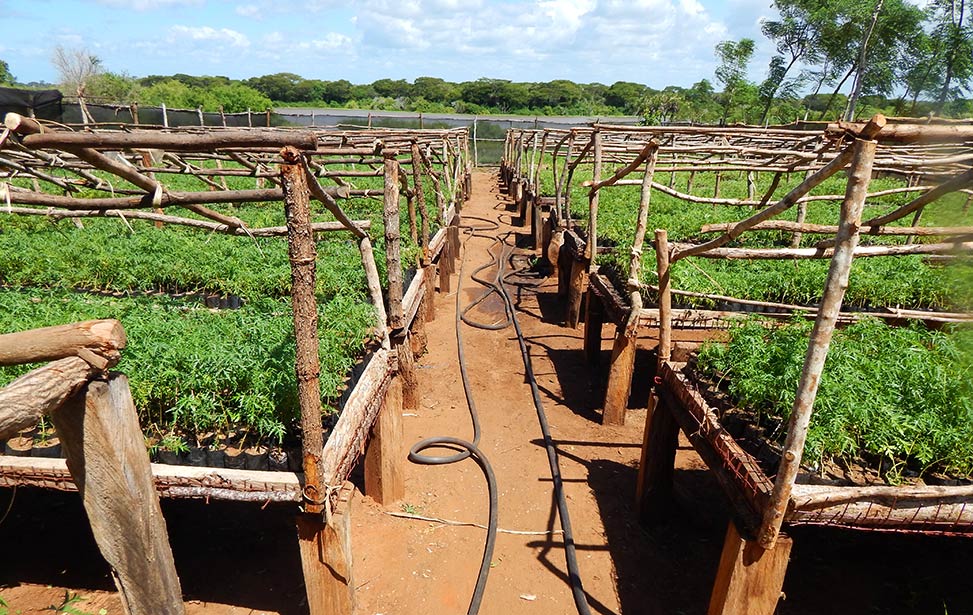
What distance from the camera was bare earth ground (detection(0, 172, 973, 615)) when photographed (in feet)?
13.2

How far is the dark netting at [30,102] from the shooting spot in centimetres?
1902

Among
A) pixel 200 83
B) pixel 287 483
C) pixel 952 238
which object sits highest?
pixel 200 83

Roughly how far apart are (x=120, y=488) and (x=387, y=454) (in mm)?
3004

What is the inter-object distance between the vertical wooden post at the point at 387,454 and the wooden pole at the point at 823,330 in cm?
309

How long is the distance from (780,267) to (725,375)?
3.85 m

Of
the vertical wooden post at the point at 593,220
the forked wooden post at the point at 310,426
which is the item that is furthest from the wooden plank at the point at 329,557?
the vertical wooden post at the point at 593,220

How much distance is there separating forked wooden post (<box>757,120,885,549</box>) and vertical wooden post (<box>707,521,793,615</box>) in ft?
0.32

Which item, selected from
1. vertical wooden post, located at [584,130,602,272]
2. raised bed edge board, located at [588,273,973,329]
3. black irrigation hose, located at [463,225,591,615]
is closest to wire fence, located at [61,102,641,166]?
black irrigation hose, located at [463,225,591,615]

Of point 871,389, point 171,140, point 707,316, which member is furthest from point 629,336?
point 171,140

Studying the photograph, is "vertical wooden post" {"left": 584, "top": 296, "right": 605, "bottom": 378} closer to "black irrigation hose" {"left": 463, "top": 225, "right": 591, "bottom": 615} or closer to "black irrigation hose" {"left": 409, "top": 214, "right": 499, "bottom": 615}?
"black irrigation hose" {"left": 463, "top": 225, "right": 591, "bottom": 615}

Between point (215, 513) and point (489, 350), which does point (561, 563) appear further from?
point (489, 350)

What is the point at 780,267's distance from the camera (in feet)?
23.0

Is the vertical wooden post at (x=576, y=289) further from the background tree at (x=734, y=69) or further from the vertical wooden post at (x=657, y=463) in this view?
the background tree at (x=734, y=69)

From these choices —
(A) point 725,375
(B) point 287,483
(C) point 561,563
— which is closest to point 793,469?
(A) point 725,375
